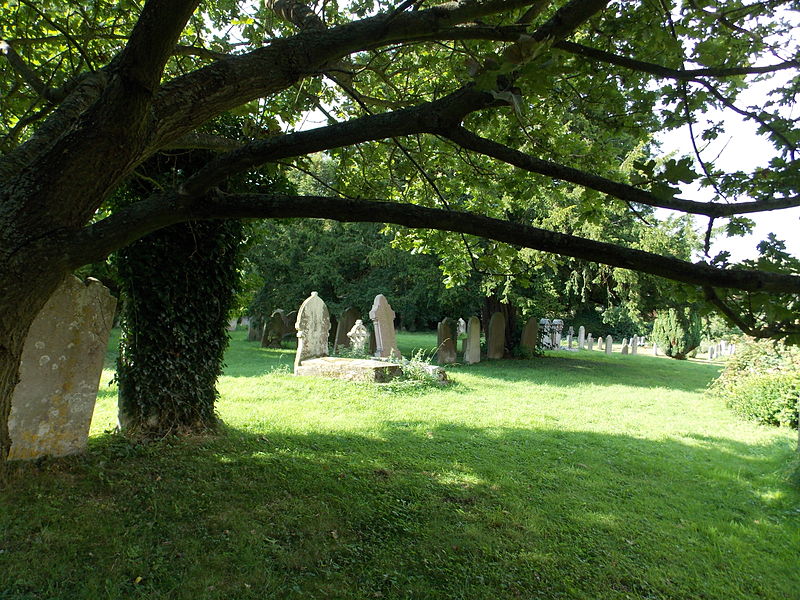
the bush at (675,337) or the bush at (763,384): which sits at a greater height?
the bush at (675,337)

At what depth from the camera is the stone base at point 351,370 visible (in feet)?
35.8

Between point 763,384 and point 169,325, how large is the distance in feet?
35.8

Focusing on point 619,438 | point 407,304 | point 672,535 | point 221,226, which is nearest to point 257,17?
point 221,226

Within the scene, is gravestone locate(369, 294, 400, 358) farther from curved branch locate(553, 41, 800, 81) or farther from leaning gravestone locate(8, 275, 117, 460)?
curved branch locate(553, 41, 800, 81)

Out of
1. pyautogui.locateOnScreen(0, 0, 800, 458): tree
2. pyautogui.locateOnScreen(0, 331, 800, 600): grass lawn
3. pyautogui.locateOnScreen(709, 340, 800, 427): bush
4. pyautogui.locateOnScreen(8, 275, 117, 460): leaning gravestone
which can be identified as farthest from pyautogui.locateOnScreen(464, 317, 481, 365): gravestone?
pyautogui.locateOnScreen(0, 0, 800, 458): tree

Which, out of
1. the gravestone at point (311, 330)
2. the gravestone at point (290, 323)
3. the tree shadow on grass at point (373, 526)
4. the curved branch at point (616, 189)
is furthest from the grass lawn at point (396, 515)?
the gravestone at point (290, 323)

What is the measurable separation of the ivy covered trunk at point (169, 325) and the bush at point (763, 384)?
31.3 ft

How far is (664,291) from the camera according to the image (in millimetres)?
2865

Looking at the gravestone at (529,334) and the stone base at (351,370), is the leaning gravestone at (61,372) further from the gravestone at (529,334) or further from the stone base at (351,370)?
the gravestone at (529,334)

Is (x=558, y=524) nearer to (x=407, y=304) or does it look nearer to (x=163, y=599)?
(x=163, y=599)

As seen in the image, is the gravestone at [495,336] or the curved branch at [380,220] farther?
the gravestone at [495,336]

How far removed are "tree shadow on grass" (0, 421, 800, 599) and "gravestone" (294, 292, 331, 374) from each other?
5.98 metres

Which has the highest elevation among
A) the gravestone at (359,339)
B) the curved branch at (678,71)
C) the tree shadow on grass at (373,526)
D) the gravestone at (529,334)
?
the curved branch at (678,71)

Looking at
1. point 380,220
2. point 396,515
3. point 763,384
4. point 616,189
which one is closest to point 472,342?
point 763,384
